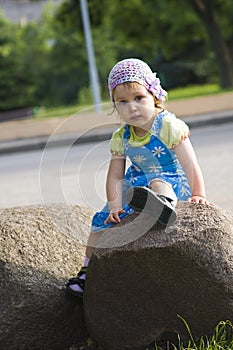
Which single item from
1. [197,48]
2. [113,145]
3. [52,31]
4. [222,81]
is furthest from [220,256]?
[52,31]

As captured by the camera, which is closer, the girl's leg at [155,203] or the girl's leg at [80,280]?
the girl's leg at [155,203]

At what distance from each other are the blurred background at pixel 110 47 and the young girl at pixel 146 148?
26.3 m

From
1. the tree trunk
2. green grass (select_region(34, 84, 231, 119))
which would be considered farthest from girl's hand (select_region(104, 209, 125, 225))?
the tree trunk

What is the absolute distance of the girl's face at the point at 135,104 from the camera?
3768 millimetres

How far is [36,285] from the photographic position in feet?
12.9

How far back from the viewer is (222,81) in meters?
32.8

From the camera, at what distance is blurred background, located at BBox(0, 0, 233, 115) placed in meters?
33.1

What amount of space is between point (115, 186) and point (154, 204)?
464 mm

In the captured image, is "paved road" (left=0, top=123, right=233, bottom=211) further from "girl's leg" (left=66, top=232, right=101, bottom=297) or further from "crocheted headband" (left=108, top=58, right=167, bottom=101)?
"crocheted headband" (left=108, top=58, right=167, bottom=101)

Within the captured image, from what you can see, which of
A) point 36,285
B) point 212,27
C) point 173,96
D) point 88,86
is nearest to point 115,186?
point 36,285

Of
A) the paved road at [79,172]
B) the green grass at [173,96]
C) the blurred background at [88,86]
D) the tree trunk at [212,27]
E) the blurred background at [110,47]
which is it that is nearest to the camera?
the paved road at [79,172]

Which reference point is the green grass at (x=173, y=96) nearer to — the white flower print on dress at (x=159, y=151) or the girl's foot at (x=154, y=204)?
the white flower print on dress at (x=159, y=151)

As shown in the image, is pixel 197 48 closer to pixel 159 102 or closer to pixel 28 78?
pixel 28 78

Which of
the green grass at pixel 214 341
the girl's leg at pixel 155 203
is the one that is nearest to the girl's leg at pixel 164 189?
the girl's leg at pixel 155 203
